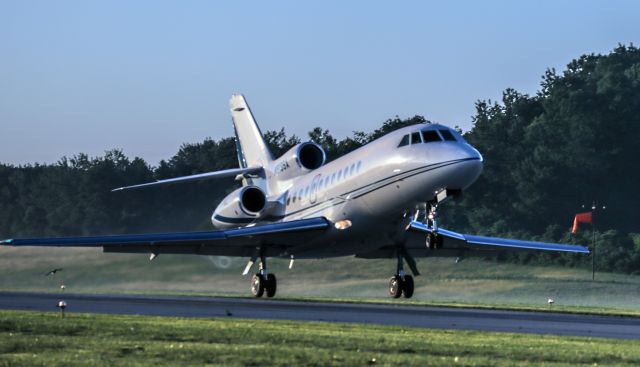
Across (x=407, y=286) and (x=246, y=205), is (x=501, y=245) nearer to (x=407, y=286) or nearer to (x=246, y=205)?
(x=407, y=286)

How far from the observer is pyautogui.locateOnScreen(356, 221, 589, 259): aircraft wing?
124 feet

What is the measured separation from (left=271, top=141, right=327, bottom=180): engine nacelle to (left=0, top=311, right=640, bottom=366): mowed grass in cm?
1727

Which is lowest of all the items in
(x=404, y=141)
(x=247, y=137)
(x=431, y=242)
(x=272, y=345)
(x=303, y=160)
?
(x=272, y=345)

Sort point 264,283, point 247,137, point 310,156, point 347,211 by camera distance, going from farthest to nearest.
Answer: point 247,137 → point 310,156 → point 264,283 → point 347,211

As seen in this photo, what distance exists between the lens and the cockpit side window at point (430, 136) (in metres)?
31.7

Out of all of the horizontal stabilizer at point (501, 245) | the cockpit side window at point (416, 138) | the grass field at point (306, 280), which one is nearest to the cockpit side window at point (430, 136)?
the cockpit side window at point (416, 138)

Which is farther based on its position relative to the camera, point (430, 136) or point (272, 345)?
point (430, 136)

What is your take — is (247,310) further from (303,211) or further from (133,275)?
(133,275)

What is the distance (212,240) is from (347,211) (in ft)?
16.0

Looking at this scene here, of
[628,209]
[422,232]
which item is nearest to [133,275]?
[422,232]

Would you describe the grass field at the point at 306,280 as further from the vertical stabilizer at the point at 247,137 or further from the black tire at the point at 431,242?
the black tire at the point at 431,242

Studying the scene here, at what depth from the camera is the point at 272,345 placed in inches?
702

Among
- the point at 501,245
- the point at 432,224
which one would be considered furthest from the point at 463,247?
the point at 432,224

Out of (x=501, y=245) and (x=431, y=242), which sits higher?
(x=501, y=245)
